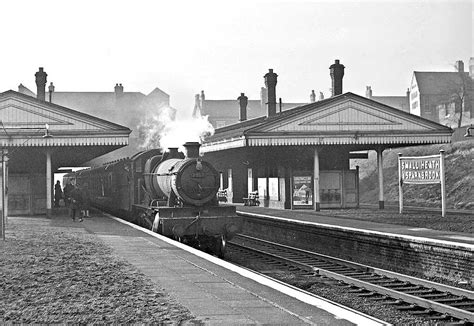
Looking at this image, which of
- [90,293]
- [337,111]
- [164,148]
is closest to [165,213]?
[164,148]

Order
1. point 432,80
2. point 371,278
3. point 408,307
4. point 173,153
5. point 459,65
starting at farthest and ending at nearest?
point 432,80 < point 459,65 < point 173,153 < point 371,278 < point 408,307

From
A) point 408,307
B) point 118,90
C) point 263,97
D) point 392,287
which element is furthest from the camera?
point 263,97

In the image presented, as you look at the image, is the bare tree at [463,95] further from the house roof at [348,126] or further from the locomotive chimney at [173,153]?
the locomotive chimney at [173,153]

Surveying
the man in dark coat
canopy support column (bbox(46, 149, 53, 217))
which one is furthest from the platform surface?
canopy support column (bbox(46, 149, 53, 217))

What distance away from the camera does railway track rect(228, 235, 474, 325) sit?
9562 millimetres

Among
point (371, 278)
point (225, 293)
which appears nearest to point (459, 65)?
point (371, 278)

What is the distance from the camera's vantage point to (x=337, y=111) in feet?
87.4

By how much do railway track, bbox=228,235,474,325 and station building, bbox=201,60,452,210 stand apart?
956 centimetres

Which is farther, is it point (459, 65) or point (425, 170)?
point (459, 65)

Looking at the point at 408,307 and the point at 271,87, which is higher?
the point at 271,87

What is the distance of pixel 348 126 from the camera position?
26672 mm

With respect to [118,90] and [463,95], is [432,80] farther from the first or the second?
[118,90]

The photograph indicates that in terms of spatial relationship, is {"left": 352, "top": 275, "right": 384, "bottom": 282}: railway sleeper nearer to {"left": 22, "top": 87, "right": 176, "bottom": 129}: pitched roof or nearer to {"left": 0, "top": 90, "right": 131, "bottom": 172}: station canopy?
{"left": 0, "top": 90, "right": 131, "bottom": 172}: station canopy

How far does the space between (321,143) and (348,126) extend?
5.26 ft
